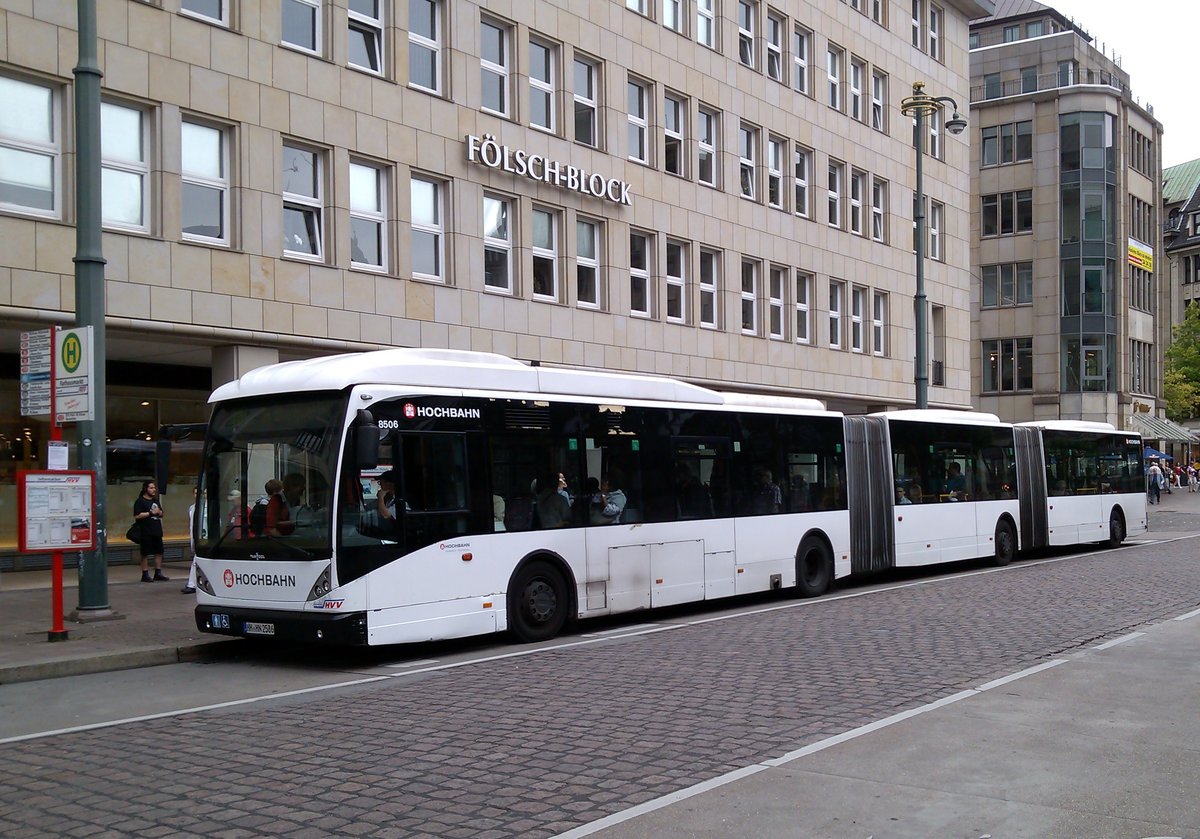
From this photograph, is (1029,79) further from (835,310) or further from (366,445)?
(366,445)

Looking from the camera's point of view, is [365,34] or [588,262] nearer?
[365,34]

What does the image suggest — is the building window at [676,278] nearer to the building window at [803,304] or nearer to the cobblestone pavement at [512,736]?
the building window at [803,304]

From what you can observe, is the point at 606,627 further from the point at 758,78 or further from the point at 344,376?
the point at 758,78

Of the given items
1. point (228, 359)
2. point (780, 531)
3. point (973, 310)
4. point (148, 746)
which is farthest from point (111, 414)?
point (973, 310)

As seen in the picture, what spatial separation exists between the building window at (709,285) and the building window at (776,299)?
7.63 feet

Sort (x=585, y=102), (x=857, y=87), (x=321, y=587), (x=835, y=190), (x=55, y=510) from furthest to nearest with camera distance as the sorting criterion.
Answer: (x=857, y=87)
(x=835, y=190)
(x=585, y=102)
(x=55, y=510)
(x=321, y=587)

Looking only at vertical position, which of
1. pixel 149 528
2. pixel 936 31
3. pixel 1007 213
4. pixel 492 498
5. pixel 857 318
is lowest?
pixel 149 528

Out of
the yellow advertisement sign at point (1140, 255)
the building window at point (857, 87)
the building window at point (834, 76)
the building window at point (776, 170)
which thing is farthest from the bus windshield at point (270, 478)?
the yellow advertisement sign at point (1140, 255)

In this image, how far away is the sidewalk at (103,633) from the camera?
1175 cm

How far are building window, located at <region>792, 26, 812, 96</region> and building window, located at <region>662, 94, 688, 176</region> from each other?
18.4ft

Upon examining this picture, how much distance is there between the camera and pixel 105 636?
13273 millimetres

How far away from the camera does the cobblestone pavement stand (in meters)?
6.32

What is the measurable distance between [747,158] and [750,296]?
369 centimetres

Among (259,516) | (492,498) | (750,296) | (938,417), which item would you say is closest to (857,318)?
(750,296)
